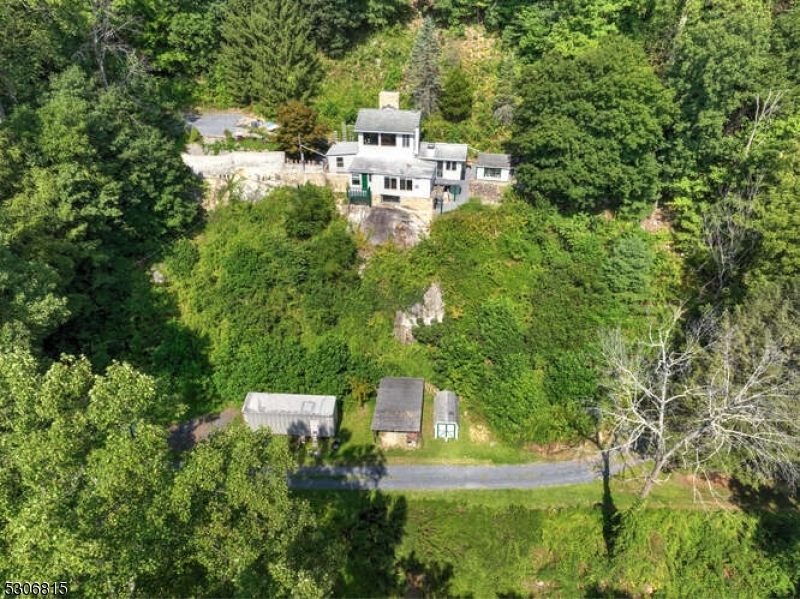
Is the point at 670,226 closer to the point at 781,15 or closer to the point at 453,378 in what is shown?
the point at 781,15

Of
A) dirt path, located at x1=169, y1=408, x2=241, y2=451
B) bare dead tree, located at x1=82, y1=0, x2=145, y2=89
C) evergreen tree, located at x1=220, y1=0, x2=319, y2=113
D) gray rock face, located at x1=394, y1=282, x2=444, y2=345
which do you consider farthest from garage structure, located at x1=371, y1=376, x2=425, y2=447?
evergreen tree, located at x1=220, y1=0, x2=319, y2=113

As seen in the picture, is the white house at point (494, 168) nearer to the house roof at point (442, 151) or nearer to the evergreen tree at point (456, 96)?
the house roof at point (442, 151)

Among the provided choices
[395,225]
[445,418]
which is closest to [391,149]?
[395,225]

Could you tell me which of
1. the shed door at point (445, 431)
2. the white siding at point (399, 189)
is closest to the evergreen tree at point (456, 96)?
the white siding at point (399, 189)

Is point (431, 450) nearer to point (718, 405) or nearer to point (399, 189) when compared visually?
point (718, 405)

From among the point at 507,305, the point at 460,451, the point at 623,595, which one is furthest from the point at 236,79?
the point at 623,595

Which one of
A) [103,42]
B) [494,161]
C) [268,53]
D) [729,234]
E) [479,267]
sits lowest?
[479,267]
